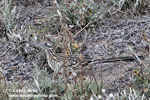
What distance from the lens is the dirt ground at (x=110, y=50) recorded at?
5098 millimetres

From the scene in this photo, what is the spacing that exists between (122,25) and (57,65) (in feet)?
6.07

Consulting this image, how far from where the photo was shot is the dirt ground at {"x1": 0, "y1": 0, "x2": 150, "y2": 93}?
510 cm

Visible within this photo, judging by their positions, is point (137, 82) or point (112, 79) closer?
point (137, 82)

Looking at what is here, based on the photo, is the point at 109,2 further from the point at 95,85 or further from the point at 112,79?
the point at 95,85

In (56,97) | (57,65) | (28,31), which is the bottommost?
(56,97)

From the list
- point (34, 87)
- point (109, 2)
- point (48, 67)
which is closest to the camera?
point (34, 87)

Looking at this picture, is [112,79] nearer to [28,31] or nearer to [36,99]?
[36,99]

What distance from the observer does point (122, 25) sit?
253 inches

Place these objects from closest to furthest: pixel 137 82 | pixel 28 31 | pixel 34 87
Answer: pixel 137 82 → pixel 34 87 → pixel 28 31

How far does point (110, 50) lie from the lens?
5781mm

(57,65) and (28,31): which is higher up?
(28,31)

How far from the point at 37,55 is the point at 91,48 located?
0.91 m

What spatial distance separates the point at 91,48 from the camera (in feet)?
19.5

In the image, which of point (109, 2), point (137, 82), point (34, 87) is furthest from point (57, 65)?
point (109, 2)
